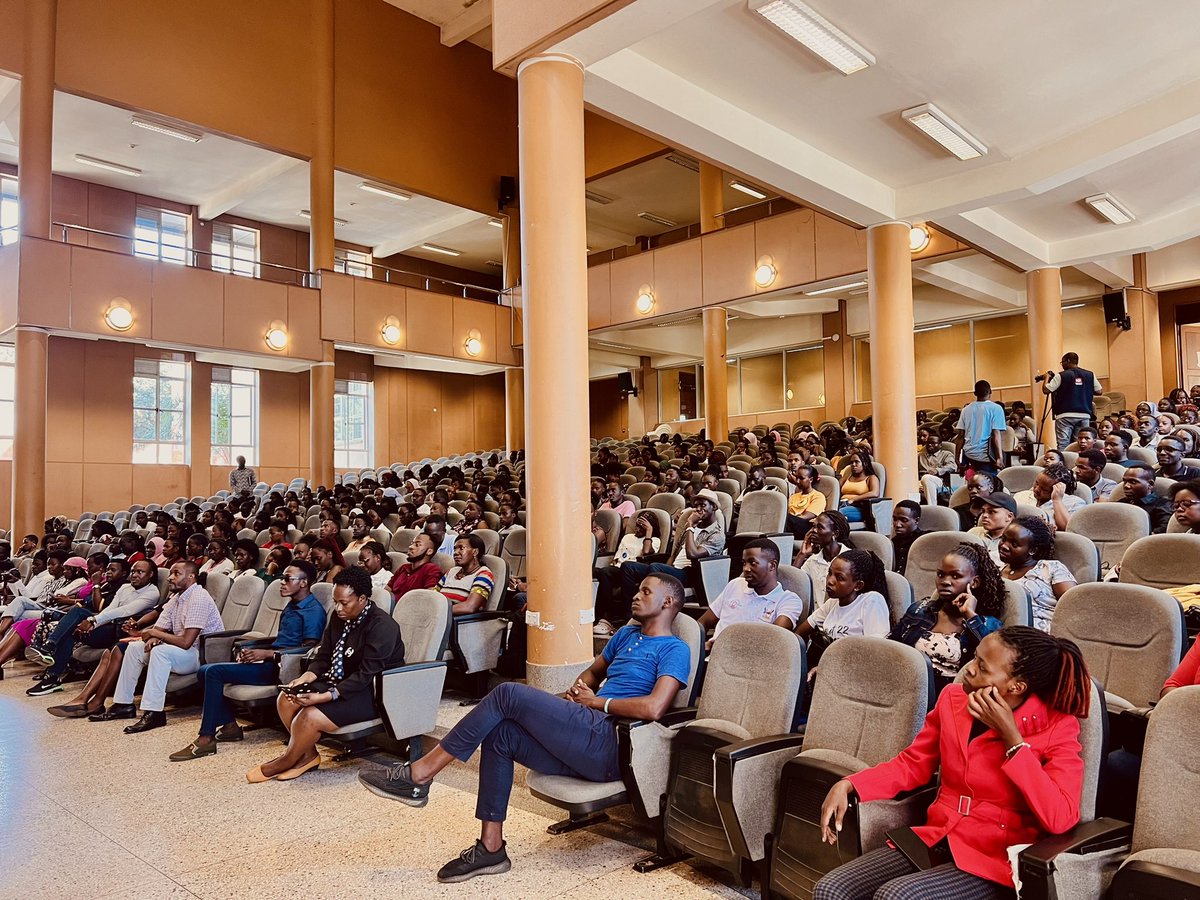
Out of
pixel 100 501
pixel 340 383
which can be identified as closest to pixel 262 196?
pixel 340 383

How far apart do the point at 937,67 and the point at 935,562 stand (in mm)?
3956

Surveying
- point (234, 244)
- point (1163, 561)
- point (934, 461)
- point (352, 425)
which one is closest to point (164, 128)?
point (234, 244)

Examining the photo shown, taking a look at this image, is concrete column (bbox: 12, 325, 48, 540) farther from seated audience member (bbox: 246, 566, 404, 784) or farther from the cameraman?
the cameraman

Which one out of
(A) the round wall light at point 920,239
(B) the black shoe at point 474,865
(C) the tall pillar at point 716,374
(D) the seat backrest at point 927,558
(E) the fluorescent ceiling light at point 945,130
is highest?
(A) the round wall light at point 920,239

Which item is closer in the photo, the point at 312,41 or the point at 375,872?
the point at 375,872

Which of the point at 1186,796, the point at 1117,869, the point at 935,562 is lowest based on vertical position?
the point at 1117,869

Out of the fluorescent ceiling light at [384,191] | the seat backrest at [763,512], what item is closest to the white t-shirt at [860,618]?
the seat backrest at [763,512]

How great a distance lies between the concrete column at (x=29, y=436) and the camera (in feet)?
40.2

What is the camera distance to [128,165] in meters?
15.8

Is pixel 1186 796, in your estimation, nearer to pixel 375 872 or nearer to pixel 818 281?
pixel 375 872

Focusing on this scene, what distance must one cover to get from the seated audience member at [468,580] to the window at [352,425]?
14.9 meters

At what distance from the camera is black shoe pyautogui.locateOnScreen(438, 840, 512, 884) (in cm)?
304

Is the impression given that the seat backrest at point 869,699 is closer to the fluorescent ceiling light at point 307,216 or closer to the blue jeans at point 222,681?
the blue jeans at point 222,681

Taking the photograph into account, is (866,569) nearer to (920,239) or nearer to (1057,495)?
(1057,495)
